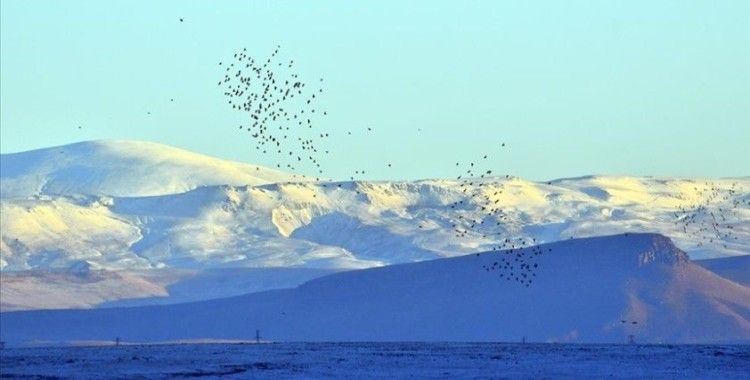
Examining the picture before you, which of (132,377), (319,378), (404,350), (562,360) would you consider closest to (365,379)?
(319,378)

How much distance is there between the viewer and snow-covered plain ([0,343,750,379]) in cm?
13688

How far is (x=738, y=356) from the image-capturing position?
170 m

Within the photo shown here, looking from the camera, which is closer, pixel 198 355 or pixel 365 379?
pixel 365 379

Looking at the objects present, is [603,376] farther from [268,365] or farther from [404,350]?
[404,350]

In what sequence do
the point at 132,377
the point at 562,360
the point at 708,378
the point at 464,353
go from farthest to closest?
the point at 464,353, the point at 562,360, the point at 708,378, the point at 132,377

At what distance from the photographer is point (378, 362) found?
15088cm

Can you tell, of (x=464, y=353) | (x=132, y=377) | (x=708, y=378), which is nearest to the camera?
(x=132, y=377)

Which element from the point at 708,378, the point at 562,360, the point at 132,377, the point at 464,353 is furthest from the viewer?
the point at 464,353

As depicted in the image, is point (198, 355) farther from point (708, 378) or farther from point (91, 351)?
point (708, 378)

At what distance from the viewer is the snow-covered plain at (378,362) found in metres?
137

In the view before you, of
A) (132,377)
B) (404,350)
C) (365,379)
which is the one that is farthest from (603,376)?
(404,350)

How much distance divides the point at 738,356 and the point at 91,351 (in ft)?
150

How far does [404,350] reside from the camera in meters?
175

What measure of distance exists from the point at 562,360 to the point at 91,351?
36.1m
